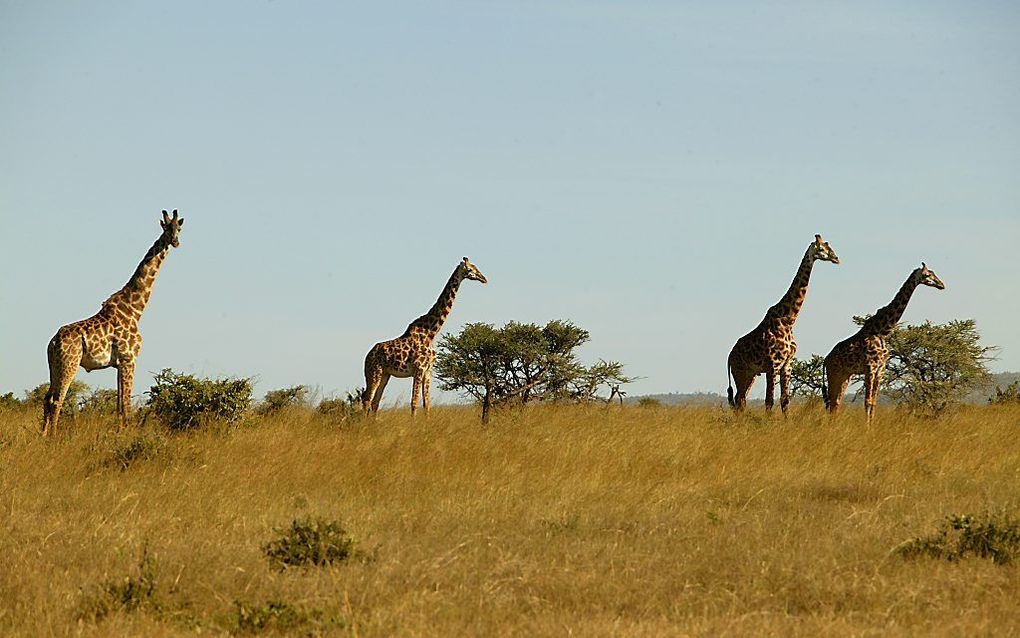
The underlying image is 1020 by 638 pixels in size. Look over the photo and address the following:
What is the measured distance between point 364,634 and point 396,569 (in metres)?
1.26

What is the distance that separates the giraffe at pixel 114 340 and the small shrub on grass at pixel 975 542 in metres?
10.1

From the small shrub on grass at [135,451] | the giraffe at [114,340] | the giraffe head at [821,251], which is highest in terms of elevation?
the giraffe head at [821,251]

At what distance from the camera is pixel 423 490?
1063cm

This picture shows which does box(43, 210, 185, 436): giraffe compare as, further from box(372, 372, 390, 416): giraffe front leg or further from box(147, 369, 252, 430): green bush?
box(372, 372, 390, 416): giraffe front leg

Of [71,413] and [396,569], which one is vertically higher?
[71,413]

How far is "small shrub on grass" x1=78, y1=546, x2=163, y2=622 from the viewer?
6.62 metres

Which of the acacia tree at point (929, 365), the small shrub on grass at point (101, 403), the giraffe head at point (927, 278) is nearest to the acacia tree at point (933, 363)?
the acacia tree at point (929, 365)

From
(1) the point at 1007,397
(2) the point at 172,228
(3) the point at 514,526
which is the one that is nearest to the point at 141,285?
(2) the point at 172,228

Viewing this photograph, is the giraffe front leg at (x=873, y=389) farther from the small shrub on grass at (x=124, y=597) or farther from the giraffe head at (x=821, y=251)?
the small shrub on grass at (x=124, y=597)

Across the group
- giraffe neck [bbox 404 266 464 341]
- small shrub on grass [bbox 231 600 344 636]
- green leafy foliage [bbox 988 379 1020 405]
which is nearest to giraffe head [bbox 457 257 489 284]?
giraffe neck [bbox 404 266 464 341]

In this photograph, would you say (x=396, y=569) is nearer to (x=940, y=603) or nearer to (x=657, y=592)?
(x=657, y=592)

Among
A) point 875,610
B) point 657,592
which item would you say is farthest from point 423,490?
point 875,610

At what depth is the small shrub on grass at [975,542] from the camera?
7.82m

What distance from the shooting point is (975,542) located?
795cm
